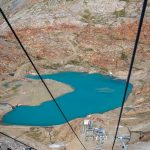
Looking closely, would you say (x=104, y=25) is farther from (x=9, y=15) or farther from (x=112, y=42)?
(x=9, y=15)

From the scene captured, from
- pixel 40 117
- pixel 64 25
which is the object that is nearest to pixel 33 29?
pixel 64 25

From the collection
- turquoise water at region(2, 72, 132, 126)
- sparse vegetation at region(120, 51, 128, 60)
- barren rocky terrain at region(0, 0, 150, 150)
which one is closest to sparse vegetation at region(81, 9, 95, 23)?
barren rocky terrain at region(0, 0, 150, 150)

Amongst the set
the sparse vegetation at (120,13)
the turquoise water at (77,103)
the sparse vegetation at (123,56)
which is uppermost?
the sparse vegetation at (120,13)

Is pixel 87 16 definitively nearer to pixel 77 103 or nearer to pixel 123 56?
pixel 123 56

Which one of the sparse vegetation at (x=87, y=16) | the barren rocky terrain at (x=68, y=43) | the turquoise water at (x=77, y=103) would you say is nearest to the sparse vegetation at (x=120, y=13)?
the barren rocky terrain at (x=68, y=43)

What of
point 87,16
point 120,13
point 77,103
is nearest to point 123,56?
point 120,13

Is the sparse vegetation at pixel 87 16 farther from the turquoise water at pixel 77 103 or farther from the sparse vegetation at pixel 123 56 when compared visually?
the turquoise water at pixel 77 103
